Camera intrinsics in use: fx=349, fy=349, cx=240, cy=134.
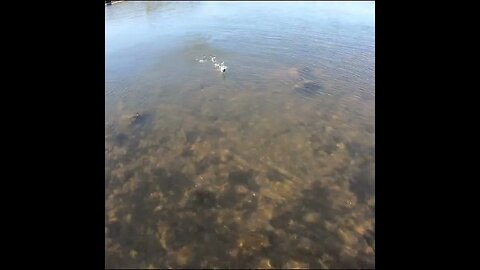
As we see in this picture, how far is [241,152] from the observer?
13.1 meters

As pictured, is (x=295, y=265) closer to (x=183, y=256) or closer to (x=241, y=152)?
(x=183, y=256)

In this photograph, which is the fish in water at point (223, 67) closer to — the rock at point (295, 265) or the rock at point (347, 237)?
the rock at point (347, 237)

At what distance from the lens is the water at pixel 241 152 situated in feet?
30.9

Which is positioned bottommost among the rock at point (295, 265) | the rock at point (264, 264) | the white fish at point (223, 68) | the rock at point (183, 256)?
the rock at point (295, 265)

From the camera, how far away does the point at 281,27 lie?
27.3 m

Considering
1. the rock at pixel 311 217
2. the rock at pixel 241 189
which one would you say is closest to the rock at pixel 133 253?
the rock at pixel 241 189

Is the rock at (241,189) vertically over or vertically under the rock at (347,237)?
over

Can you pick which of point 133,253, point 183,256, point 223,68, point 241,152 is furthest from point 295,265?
point 223,68

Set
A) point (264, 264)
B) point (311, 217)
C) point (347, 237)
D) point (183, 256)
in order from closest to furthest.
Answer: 1. point (264, 264)
2. point (183, 256)
3. point (347, 237)
4. point (311, 217)

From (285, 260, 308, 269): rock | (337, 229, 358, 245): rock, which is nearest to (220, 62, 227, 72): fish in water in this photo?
(337, 229, 358, 245): rock
